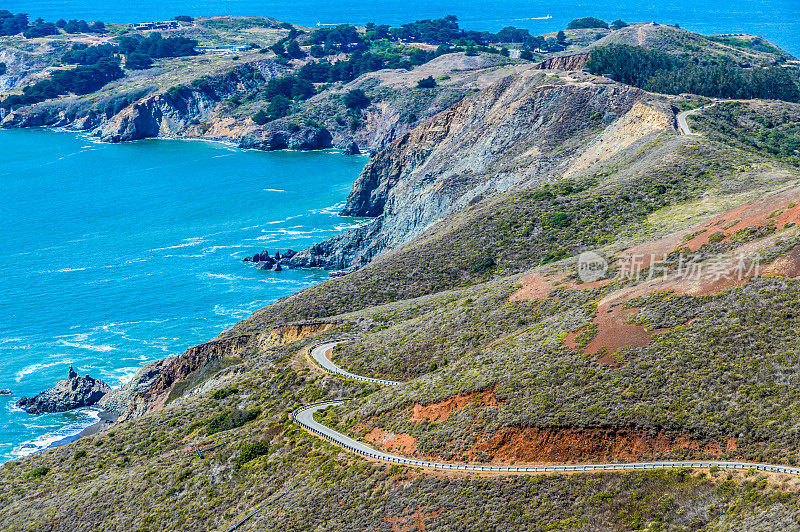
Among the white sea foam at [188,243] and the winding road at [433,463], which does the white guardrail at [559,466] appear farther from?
the white sea foam at [188,243]

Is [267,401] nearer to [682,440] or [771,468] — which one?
[682,440]

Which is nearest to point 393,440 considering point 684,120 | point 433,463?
point 433,463

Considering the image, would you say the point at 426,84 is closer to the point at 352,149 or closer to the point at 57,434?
the point at 352,149

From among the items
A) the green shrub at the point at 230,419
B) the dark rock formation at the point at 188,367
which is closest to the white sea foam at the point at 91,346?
the dark rock formation at the point at 188,367

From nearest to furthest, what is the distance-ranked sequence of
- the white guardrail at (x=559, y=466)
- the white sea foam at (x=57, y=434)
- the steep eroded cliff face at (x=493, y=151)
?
the white guardrail at (x=559, y=466) → the white sea foam at (x=57, y=434) → the steep eroded cliff face at (x=493, y=151)

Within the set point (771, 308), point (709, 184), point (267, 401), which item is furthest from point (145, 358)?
point (771, 308)
